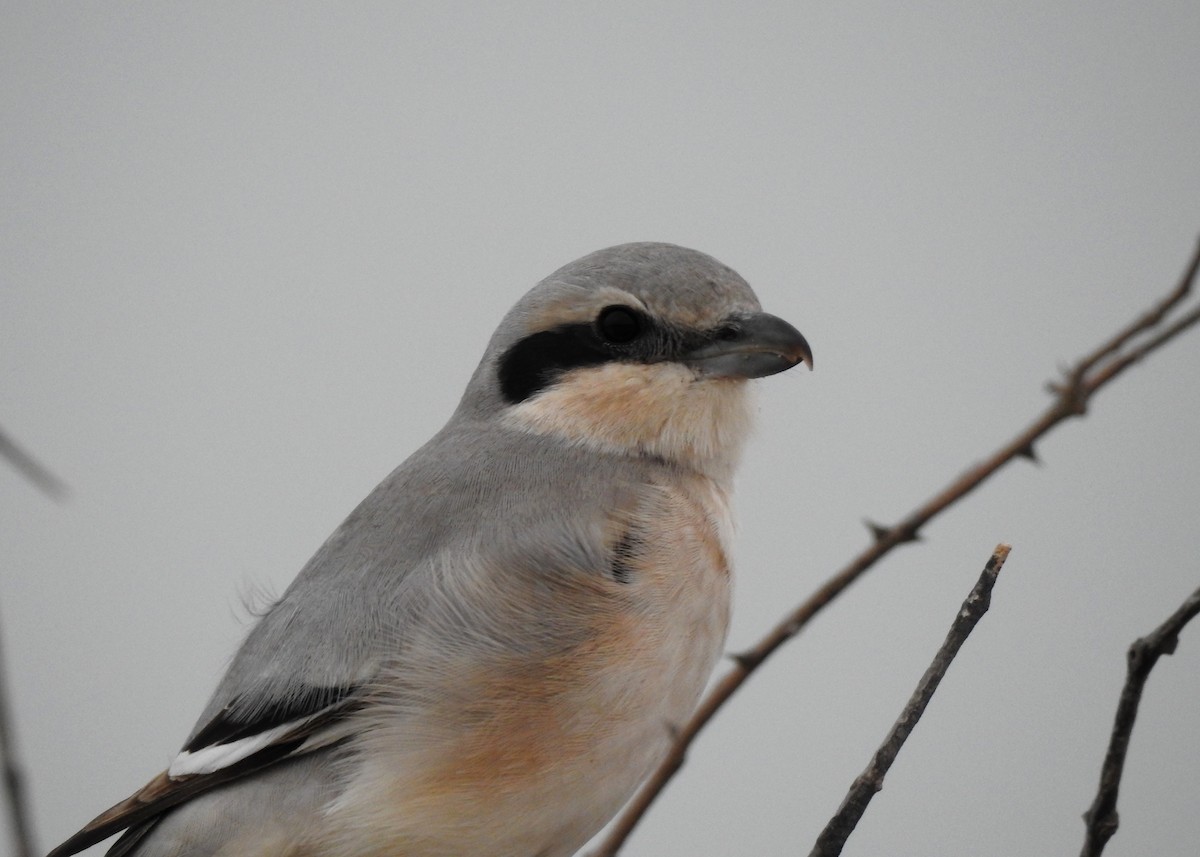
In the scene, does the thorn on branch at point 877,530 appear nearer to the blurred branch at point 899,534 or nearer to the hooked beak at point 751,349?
the blurred branch at point 899,534

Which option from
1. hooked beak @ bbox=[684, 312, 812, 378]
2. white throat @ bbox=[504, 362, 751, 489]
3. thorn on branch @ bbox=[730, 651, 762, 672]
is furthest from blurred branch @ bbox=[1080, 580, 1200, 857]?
white throat @ bbox=[504, 362, 751, 489]

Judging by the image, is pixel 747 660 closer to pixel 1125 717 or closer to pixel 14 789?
pixel 1125 717

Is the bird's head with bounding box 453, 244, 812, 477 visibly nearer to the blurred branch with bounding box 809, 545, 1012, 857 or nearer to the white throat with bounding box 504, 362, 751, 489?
the white throat with bounding box 504, 362, 751, 489

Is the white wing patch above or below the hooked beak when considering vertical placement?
below

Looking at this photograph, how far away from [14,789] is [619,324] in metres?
2.06

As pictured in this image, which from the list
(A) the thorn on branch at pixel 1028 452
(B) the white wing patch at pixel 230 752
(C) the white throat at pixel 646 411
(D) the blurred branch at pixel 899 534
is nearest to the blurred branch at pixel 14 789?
(D) the blurred branch at pixel 899 534

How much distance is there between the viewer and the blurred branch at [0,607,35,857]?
1168 millimetres

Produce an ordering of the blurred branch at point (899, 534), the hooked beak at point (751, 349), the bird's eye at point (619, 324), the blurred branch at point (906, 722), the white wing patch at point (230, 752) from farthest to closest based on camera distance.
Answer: the bird's eye at point (619, 324)
the hooked beak at point (751, 349)
the white wing patch at point (230, 752)
the blurred branch at point (906, 722)
the blurred branch at point (899, 534)

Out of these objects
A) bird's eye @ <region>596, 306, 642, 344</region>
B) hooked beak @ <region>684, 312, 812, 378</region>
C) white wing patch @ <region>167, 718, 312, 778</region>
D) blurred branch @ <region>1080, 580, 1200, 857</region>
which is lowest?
blurred branch @ <region>1080, 580, 1200, 857</region>

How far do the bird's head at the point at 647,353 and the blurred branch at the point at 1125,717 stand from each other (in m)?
1.68

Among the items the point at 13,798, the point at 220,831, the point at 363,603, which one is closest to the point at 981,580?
the point at 13,798

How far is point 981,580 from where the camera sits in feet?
5.03

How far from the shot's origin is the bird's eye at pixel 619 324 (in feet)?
10.1

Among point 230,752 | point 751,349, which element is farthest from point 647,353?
point 230,752
